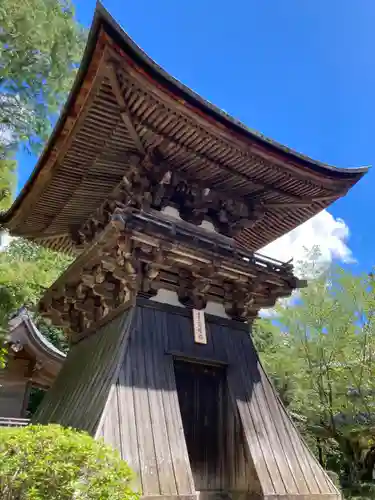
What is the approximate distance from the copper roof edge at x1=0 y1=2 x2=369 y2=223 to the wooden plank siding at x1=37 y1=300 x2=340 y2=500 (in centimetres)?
295

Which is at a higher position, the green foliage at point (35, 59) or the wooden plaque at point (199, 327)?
the green foliage at point (35, 59)

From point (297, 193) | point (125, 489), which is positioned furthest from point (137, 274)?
point (297, 193)

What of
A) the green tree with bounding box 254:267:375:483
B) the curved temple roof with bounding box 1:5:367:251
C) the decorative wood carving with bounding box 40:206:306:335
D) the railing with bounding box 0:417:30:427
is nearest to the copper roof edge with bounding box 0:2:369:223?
the curved temple roof with bounding box 1:5:367:251

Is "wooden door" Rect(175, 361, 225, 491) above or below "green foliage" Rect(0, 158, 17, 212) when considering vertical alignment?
below

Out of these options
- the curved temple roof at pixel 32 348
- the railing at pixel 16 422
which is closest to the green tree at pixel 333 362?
the curved temple roof at pixel 32 348

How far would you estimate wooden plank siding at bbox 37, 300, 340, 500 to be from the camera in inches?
190

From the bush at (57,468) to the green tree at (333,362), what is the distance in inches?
493

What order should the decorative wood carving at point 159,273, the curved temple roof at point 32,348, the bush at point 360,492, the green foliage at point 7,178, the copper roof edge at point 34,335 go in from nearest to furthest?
the decorative wood carving at point 159,273
the green foliage at point 7,178
the curved temple roof at point 32,348
the copper roof edge at point 34,335
the bush at point 360,492

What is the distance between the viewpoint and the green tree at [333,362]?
14227 mm

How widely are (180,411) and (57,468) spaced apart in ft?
10.6

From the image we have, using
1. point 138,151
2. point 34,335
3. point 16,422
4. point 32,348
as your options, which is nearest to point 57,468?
point 16,422

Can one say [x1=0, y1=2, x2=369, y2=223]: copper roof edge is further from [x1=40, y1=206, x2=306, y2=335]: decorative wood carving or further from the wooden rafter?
[x1=40, y1=206, x2=306, y2=335]: decorative wood carving

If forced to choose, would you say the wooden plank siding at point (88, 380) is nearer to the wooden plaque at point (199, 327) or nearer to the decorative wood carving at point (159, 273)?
the decorative wood carving at point (159, 273)

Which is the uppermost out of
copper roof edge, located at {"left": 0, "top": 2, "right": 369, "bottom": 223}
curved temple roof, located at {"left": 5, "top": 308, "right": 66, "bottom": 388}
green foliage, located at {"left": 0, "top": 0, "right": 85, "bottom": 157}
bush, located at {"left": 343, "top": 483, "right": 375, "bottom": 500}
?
green foliage, located at {"left": 0, "top": 0, "right": 85, "bottom": 157}
